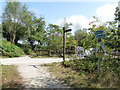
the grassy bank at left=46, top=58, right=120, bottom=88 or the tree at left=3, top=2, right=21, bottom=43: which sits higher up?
the tree at left=3, top=2, right=21, bottom=43

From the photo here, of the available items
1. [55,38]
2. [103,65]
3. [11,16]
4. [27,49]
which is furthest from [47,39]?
[103,65]

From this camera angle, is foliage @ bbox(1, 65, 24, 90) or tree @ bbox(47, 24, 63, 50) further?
tree @ bbox(47, 24, 63, 50)

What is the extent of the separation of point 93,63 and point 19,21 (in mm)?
17941

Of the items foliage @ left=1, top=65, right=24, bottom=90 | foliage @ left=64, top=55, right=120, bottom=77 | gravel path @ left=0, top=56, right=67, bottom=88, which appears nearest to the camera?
foliage @ left=1, top=65, right=24, bottom=90

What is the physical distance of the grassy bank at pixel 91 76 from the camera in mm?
4338

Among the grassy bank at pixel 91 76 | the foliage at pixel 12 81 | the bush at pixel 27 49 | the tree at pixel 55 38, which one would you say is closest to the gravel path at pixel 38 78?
the foliage at pixel 12 81

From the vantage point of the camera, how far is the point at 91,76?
207 inches

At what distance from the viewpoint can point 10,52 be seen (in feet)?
52.5

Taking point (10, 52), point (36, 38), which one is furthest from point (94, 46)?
point (36, 38)

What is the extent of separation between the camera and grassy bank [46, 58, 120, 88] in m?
4.34

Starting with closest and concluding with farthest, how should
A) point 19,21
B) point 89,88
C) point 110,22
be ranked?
1. point 89,88
2. point 110,22
3. point 19,21

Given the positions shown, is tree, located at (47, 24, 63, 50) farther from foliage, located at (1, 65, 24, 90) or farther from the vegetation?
foliage, located at (1, 65, 24, 90)

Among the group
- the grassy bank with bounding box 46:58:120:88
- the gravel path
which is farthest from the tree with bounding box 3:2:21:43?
the grassy bank with bounding box 46:58:120:88

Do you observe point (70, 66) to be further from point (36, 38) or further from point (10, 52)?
point (36, 38)
